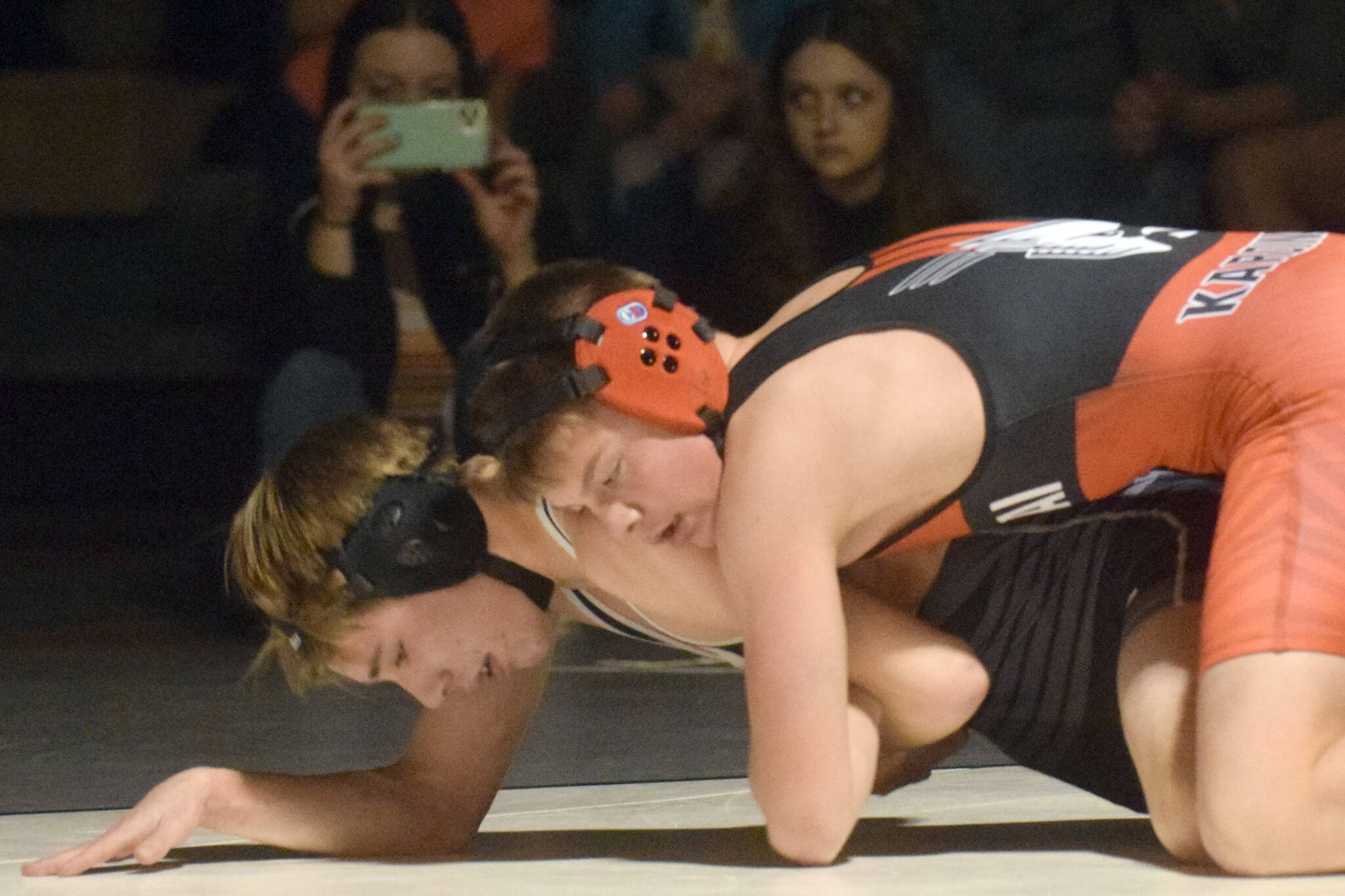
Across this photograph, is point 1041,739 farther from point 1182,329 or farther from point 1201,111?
point 1201,111

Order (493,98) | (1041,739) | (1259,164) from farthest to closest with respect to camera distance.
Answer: (1259,164) < (493,98) < (1041,739)

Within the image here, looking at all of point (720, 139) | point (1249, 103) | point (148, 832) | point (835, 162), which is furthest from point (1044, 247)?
point (1249, 103)

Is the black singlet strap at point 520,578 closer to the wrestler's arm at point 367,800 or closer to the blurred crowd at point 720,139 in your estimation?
the wrestler's arm at point 367,800

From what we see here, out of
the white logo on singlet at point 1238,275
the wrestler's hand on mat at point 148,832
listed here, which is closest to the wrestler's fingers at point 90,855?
the wrestler's hand on mat at point 148,832

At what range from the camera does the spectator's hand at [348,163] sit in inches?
126

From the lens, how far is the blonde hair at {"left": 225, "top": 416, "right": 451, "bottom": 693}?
1539 millimetres

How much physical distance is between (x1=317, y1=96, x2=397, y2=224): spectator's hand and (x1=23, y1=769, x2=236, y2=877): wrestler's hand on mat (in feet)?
6.15

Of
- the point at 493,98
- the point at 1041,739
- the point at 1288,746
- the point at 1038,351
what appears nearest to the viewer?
the point at 1288,746

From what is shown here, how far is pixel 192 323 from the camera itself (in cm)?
366

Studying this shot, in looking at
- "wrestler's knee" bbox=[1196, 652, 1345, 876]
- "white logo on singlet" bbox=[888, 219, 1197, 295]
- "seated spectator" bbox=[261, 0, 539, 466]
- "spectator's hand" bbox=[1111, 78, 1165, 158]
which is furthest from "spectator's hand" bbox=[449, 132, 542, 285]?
"wrestler's knee" bbox=[1196, 652, 1345, 876]

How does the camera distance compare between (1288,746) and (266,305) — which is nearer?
(1288,746)

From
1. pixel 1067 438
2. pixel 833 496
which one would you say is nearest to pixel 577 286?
pixel 833 496

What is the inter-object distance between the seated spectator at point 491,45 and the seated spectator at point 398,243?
50 millimetres

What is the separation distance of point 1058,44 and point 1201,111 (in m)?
0.32
